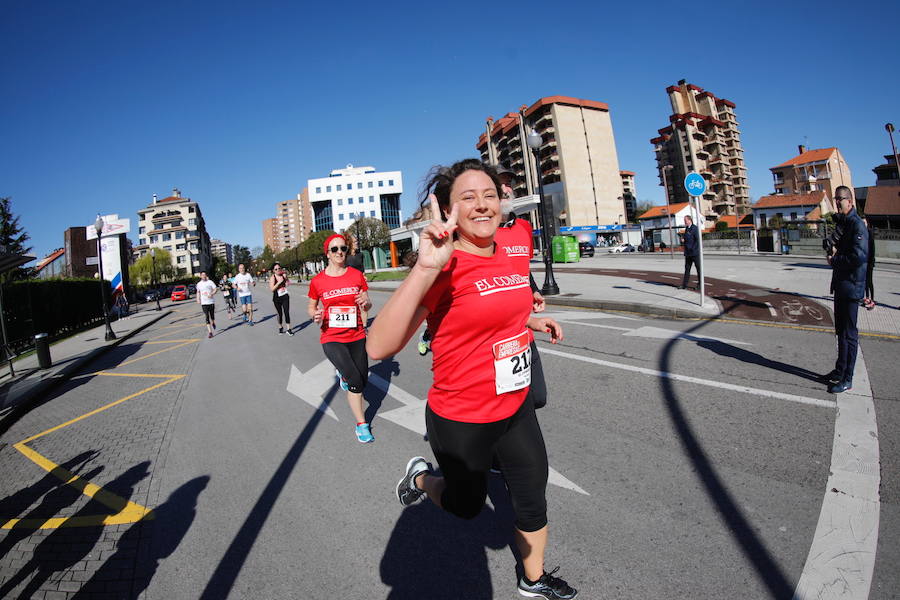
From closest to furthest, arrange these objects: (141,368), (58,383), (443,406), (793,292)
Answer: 1. (443,406)
2. (58,383)
3. (141,368)
4. (793,292)

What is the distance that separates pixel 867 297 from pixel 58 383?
53.9ft

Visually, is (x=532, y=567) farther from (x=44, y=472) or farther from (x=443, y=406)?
(x=44, y=472)

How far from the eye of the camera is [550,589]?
2.06 m

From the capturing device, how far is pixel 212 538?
2859 mm

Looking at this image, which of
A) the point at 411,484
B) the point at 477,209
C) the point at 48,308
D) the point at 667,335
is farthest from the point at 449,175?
the point at 48,308

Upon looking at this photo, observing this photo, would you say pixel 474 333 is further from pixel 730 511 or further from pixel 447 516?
pixel 730 511

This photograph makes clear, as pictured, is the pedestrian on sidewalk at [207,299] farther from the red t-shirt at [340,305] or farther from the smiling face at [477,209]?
the smiling face at [477,209]

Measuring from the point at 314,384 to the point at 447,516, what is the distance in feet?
13.3

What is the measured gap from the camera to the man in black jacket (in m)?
4.22

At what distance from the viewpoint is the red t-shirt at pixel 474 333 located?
189 cm

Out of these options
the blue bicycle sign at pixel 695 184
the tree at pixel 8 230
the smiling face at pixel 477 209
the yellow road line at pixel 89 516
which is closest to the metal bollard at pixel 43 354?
the yellow road line at pixel 89 516

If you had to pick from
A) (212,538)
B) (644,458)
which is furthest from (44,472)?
(644,458)

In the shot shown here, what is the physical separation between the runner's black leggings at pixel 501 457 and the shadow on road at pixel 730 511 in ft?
3.69

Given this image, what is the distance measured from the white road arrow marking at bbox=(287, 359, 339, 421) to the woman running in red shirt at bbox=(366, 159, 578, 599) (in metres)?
3.16
